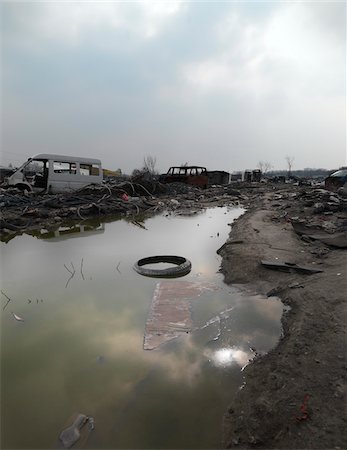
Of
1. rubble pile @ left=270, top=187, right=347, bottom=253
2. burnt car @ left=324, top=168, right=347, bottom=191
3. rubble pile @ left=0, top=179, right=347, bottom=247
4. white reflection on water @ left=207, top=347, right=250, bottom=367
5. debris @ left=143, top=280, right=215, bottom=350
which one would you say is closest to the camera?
A: white reflection on water @ left=207, top=347, right=250, bottom=367

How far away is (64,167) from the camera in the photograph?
13.9m

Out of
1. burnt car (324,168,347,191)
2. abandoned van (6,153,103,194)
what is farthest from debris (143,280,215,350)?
burnt car (324,168,347,191)

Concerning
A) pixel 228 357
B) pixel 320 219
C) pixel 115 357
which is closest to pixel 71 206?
pixel 320 219

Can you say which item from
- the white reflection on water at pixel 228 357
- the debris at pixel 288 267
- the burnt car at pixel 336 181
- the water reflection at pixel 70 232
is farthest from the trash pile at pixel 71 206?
the white reflection on water at pixel 228 357

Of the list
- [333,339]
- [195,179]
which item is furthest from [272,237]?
[195,179]

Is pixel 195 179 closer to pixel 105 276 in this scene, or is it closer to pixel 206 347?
pixel 105 276

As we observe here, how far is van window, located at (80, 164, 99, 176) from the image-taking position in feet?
48.3

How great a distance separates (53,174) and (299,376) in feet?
42.5

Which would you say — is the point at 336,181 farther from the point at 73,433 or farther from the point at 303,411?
the point at 73,433

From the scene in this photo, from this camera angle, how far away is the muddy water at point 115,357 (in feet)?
7.13

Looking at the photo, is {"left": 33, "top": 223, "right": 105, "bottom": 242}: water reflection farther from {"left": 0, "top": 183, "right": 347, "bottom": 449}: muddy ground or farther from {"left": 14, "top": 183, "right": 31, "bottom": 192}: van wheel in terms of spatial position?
{"left": 14, "top": 183, "right": 31, "bottom": 192}: van wheel

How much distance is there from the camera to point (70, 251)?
7.06 meters

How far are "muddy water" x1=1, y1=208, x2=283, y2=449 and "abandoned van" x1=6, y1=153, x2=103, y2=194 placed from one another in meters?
8.42

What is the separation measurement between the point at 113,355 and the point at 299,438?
5.55 feet
